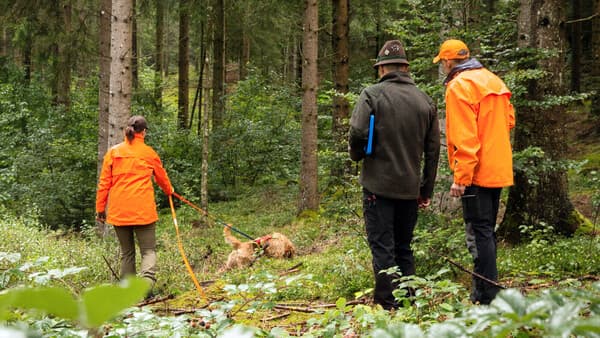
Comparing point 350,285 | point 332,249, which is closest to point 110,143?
point 332,249

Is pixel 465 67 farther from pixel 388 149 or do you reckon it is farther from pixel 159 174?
pixel 159 174

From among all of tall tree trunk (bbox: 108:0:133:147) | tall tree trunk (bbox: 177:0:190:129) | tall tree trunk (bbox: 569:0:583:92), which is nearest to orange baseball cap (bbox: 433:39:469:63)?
tall tree trunk (bbox: 108:0:133:147)

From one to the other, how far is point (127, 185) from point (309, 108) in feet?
19.0

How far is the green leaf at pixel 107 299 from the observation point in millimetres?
638

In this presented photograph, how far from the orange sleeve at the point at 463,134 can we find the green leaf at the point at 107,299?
3.58 meters

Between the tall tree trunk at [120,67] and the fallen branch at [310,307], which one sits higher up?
the tall tree trunk at [120,67]

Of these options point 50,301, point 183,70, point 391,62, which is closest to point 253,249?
point 391,62

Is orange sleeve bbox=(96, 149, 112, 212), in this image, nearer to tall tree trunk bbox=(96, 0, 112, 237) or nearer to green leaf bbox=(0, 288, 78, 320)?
tall tree trunk bbox=(96, 0, 112, 237)

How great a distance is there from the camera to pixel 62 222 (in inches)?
513

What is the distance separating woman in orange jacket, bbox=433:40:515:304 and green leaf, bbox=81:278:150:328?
3.58 m

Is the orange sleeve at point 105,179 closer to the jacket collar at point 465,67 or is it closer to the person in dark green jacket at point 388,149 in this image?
the person in dark green jacket at point 388,149

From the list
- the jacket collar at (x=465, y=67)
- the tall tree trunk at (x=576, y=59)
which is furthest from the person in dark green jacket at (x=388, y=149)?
the tall tree trunk at (x=576, y=59)

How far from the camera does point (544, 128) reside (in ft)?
19.7

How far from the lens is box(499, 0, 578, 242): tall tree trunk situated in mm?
5984
